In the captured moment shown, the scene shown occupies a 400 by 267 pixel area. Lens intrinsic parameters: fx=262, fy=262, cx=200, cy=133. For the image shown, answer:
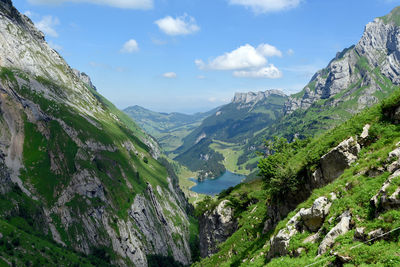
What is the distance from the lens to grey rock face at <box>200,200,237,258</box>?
64438mm

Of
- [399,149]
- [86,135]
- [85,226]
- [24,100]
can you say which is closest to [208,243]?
[399,149]

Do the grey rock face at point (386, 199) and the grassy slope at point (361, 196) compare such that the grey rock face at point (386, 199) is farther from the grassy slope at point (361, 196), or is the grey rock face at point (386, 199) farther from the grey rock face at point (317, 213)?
the grey rock face at point (317, 213)

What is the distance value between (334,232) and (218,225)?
53.7m

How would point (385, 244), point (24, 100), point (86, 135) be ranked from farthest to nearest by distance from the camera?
point (86, 135), point (24, 100), point (385, 244)

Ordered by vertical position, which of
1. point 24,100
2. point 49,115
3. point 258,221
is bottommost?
point 258,221

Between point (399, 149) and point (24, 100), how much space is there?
212 m

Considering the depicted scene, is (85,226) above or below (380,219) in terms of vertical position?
below

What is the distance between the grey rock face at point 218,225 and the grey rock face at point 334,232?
150 feet

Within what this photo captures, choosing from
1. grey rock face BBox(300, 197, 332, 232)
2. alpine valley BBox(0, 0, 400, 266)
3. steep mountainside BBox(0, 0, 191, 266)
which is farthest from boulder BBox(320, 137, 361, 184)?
steep mountainside BBox(0, 0, 191, 266)

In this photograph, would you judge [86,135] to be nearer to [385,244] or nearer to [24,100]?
[24,100]

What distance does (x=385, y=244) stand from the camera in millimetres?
13961

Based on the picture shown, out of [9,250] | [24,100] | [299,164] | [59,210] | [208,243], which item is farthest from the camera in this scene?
[24,100]

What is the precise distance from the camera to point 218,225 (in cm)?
6825

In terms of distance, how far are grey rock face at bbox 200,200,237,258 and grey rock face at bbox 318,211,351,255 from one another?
4560 cm
